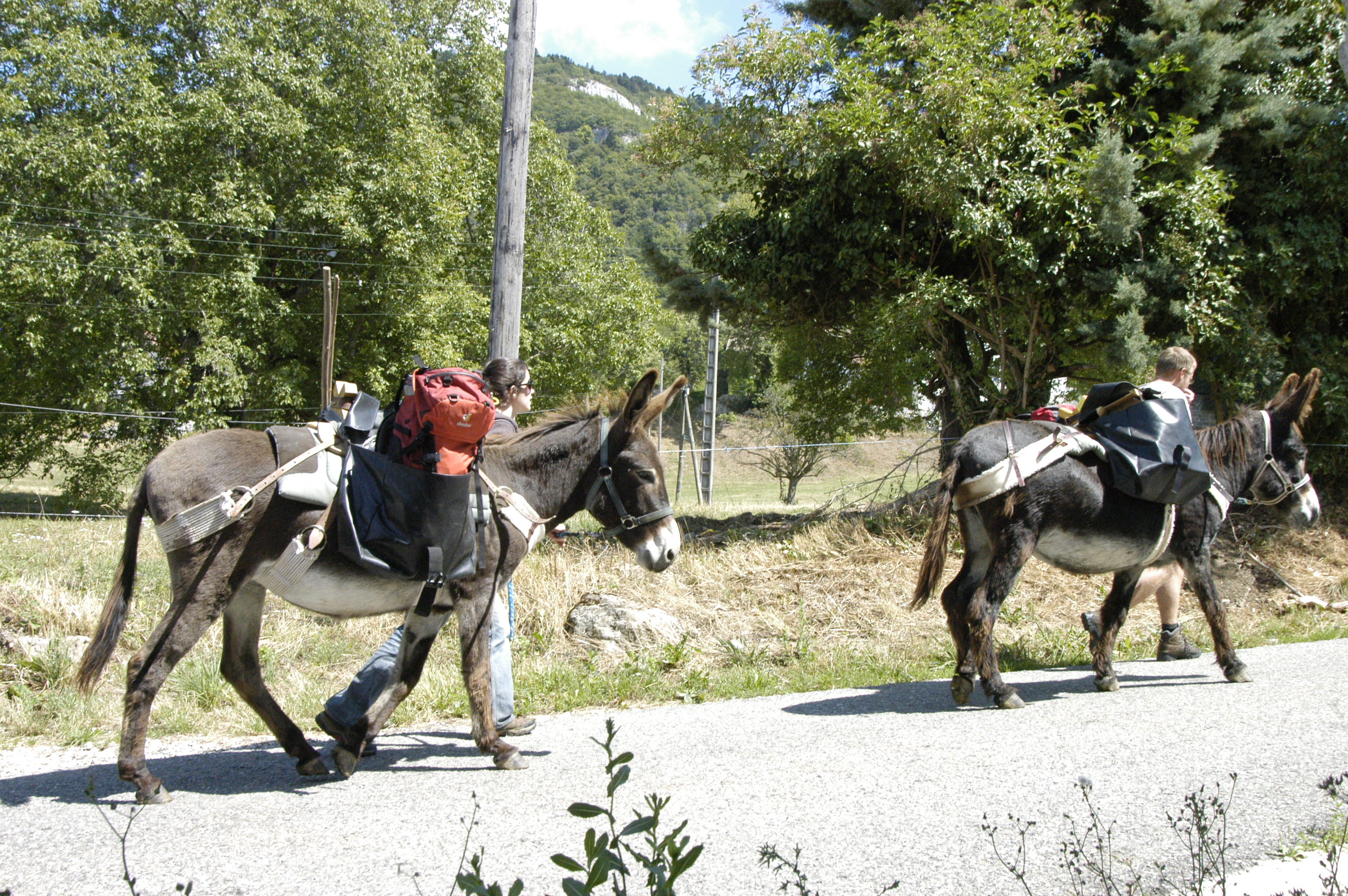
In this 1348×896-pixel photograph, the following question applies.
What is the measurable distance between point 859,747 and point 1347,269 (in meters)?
10.6

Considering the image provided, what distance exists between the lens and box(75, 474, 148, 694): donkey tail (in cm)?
418

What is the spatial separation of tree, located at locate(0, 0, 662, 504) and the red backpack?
1755cm

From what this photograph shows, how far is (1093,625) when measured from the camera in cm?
641

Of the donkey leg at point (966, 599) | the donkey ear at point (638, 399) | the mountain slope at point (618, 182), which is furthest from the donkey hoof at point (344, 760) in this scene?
the mountain slope at point (618, 182)

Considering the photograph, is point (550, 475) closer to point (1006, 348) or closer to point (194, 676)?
point (194, 676)

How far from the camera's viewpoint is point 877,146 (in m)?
11.6

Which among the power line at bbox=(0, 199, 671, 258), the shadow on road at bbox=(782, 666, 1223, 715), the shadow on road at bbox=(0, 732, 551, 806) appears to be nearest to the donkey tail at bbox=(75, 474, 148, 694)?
the shadow on road at bbox=(0, 732, 551, 806)

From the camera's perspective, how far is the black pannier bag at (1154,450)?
577 centimetres

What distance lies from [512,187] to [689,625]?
13.6ft

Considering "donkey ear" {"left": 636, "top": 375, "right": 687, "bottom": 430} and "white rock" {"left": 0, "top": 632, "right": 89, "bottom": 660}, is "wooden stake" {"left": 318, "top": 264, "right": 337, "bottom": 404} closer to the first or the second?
"donkey ear" {"left": 636, "top": 375, "right": 687, "bottom": 430}

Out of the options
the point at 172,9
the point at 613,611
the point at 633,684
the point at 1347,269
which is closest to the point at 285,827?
the point at 633,684

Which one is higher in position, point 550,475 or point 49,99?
point 49,99

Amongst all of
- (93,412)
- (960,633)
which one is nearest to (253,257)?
(93,412)

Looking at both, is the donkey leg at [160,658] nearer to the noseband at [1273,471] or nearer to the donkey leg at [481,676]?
Result: the donkey leg at [481,676]
